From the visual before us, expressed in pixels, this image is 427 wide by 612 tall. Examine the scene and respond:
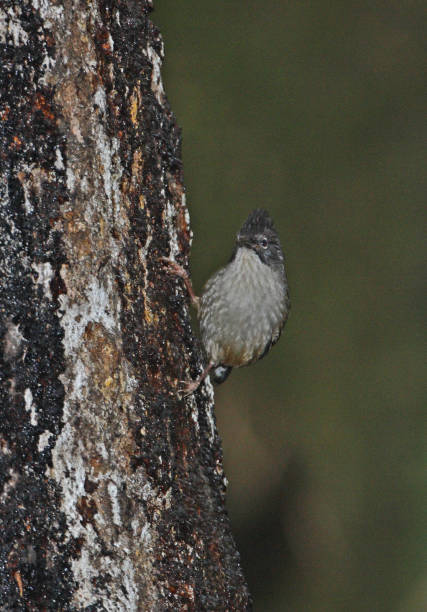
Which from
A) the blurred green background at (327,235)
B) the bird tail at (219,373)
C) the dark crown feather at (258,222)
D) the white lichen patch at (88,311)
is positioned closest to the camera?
the white lichen patch at (88,311)

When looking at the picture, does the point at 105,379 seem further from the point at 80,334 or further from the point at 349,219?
the point at 349,219

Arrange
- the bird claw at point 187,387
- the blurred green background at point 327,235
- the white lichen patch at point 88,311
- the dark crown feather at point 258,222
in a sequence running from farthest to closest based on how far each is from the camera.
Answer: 1. the blurred green background at point 327,235
2. the dark crown feather at point 258,222
3. the bird claw at point 187,387
4. the white lichen patch at point 88,311

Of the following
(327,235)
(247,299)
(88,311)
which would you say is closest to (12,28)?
(88,311)

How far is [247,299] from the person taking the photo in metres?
4.55

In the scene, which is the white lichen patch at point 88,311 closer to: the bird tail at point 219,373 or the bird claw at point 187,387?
the bird claw at point 187,387

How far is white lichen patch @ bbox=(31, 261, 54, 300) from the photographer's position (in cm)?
243

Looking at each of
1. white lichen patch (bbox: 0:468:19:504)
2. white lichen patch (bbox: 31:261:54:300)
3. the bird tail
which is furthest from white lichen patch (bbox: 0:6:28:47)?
the bird tail

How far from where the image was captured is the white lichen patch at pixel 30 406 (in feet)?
7.80

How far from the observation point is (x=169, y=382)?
288 centimetres

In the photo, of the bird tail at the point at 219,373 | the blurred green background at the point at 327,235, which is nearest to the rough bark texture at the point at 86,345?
the bird tail at the point at 219,373

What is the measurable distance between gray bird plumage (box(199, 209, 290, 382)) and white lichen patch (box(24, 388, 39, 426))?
2.21m

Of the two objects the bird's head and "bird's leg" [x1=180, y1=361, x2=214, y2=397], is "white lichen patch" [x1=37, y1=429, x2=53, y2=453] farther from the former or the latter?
the bird's head

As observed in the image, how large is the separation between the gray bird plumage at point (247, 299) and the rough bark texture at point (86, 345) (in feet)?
5.04

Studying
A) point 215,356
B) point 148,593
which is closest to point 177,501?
point 148,593
